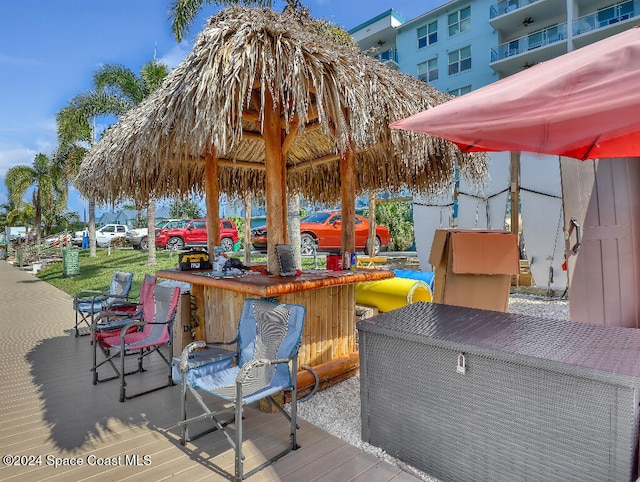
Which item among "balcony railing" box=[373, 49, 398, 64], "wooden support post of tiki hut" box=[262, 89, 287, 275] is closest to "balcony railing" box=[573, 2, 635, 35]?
"balcony railing" box=[373, 49, 398, 64]

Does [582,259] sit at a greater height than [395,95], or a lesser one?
lesser

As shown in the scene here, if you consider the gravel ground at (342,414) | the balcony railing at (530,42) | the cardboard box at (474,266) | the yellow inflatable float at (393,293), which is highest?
the balcony railing at (530,42)

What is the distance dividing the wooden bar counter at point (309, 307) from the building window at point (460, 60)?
75.0ft

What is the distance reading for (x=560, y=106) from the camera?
1.61m

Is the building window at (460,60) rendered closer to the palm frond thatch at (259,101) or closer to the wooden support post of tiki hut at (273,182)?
the palm frond thatch at (259,101)

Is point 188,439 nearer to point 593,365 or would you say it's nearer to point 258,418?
point 258,418

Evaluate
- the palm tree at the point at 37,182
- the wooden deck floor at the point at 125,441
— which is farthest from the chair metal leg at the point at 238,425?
the palm tree at the point at 37,182

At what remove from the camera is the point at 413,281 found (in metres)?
4.84

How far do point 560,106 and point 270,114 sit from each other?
9.50 feet

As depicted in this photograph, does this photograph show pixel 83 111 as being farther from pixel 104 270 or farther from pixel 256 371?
pixel 256 371

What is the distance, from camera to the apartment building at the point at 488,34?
62.1ft

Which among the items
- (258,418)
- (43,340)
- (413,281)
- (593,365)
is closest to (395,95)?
(413,281)

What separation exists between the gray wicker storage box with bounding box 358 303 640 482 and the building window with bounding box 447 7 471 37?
976 inches

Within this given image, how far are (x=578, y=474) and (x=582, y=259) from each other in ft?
7.54
